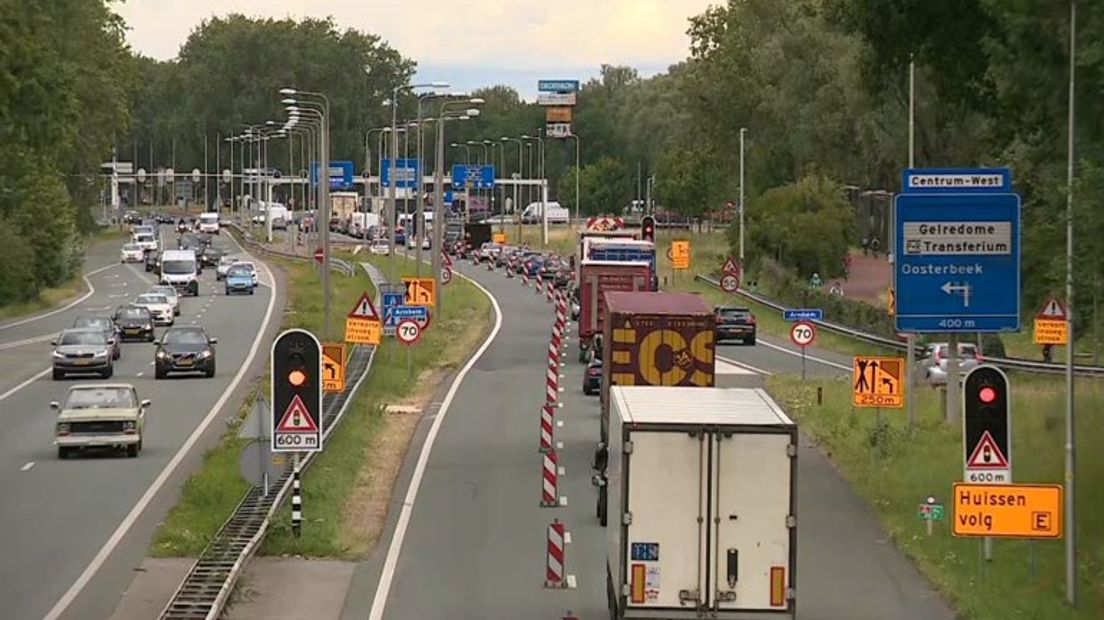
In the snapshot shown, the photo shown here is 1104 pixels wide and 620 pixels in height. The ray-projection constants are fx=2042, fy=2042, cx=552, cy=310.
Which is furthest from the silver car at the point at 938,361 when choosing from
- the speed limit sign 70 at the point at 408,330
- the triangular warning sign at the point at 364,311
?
the triangular warning sign at the point at 364,311

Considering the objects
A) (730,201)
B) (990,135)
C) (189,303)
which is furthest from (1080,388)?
(730,201)

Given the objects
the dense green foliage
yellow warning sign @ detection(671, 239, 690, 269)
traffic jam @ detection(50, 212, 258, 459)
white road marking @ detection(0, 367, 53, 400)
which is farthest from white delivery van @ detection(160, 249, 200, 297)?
white road marking @ detection(0, 367, 53, 400)

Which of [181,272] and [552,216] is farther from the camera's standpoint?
[552,216]

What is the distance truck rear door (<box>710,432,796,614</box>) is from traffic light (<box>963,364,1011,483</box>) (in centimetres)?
449

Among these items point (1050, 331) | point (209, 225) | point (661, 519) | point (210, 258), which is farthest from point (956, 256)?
point (209, 225)

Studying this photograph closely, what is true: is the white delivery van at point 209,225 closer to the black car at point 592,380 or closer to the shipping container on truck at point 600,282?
the shipping container on truck at point 600,282

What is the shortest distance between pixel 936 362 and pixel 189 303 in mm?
43700

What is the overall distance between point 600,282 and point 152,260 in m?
77.4

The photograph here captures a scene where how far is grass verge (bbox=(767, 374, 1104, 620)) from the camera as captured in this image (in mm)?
22875

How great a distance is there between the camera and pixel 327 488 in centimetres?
3133

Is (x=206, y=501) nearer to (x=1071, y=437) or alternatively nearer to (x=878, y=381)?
(x=878, y=381)

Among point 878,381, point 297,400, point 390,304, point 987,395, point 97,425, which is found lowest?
point 97,425

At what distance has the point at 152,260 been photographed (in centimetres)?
12912

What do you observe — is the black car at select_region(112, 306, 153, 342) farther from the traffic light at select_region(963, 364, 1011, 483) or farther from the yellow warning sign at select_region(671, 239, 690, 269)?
the traffic light at select_region(963, 364, 1011, 483)
